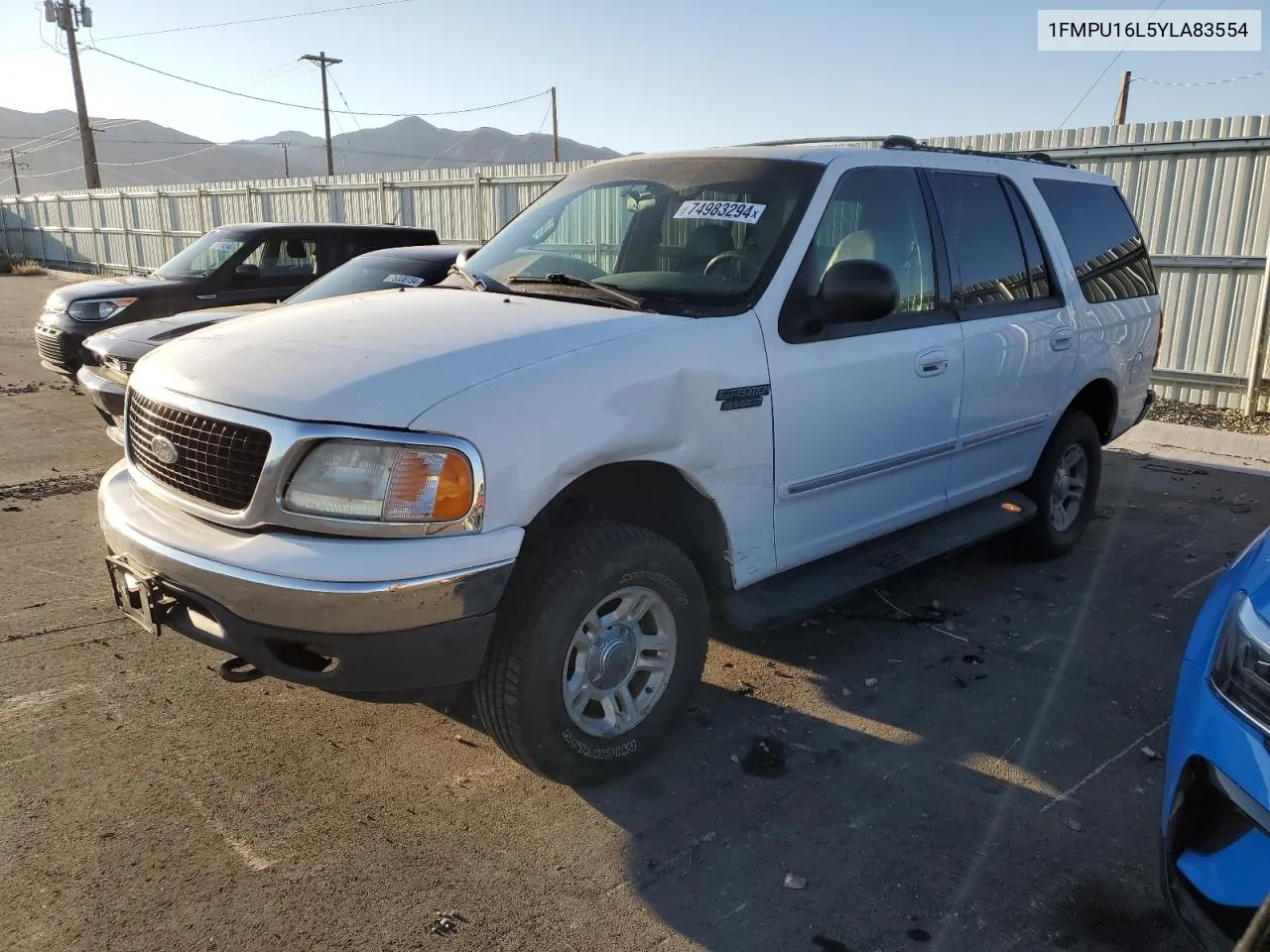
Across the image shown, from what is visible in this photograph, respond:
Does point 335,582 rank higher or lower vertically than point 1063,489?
higher

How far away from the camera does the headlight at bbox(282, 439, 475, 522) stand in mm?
2584

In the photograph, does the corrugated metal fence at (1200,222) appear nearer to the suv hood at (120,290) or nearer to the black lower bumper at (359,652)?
the suv hood at (120,290)

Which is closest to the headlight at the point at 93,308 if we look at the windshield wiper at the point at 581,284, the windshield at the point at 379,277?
the windshield at the point at 379,277

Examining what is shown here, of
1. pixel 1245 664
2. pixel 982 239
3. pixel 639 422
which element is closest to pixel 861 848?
pixel 1245 664

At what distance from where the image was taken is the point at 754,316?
3.42 metres

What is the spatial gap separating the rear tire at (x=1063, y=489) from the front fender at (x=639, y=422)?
2366 mm

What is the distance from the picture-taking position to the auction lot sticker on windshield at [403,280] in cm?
753

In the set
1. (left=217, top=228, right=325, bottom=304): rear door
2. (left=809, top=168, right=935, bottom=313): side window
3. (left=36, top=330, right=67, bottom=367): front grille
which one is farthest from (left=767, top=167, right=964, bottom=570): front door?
(left=36, top=330, right=67, bottom=367): front grille

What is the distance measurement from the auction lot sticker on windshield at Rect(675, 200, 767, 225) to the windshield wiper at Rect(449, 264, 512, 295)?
758mm

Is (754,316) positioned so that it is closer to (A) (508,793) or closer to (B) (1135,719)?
(A) (508,793)

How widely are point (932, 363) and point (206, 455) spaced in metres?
2.86

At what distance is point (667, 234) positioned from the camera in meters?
A: 3.86

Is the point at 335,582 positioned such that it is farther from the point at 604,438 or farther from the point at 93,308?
the point at 93,308

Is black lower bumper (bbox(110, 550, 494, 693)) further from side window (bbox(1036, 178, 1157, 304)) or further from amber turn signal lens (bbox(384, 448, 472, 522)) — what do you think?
side window (bbox(1036, 178, 1157, 304))
